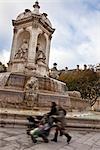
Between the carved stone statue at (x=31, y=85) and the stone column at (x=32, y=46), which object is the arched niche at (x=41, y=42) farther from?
the carved stone statue at (x=31, y=85)

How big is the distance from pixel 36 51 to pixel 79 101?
523 centimetres

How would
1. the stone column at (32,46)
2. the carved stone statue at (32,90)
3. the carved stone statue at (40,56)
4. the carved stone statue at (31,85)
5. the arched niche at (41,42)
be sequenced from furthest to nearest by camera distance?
1. the arched niche at (41,42)
2. the carved stone statue at (40,56)
3. the stone column at (32,46)
4. the carved stone statue at (31,85)
5. the carved stone statue at (32,90)

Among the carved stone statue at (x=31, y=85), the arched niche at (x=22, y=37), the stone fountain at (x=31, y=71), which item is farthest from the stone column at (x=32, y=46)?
the carved stone statue at (x=31, y=85)

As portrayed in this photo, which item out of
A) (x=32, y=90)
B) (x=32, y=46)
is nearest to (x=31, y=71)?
(x=32, y=46)

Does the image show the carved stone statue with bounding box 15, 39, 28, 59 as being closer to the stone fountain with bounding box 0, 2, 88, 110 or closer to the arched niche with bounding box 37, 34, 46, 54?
the stone fountain with bounding box 0, 2, 88, 110

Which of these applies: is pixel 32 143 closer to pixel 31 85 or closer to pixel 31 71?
pixel 31 85

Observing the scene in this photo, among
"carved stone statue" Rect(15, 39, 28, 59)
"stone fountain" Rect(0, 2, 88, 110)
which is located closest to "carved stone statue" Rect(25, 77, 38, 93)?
"stone fountain" Rect(0, 2, 88, 110)

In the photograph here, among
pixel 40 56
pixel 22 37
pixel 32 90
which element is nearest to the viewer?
pixel 32 90

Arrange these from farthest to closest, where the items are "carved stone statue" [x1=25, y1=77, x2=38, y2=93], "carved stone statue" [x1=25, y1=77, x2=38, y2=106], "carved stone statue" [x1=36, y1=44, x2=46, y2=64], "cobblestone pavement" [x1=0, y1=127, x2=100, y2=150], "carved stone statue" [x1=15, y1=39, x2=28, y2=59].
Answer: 1. "carved stone statue" [x1=36, y1=44, x2=46, y2=64]
2. "carved stone statue" [x1=15, y1=39, x2=28, y2=59]
3. "carved stone statue" [x1=25, y1=77, x2=38, y2=93]
4. "carved stone statue" [x1=25, y1=77, x2=38, y2=106]
5. "cobblestone pavement" [x1=0, y1=127, x2=100, y2=150]

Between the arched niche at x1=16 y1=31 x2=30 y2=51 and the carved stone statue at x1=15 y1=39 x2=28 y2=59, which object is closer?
the carved stone statue at x1=15 y1=39 x2=28 y2=59

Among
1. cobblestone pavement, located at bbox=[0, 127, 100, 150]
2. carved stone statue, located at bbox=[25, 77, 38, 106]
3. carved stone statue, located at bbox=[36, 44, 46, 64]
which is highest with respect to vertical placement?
carved stone statue, located at bbox=[36, 44, 46, 64]

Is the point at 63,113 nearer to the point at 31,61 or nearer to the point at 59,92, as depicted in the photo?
the point at 59,92

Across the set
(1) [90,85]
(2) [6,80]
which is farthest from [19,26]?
(1) [90,85]

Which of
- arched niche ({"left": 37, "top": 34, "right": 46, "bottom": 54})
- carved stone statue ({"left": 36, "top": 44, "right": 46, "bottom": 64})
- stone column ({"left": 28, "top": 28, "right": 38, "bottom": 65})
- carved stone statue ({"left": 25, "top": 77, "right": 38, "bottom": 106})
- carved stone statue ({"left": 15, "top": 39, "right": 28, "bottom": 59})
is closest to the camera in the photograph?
carved stone statue ({"left": 25, "top": 77, "right": 38, "bottom": 106})
